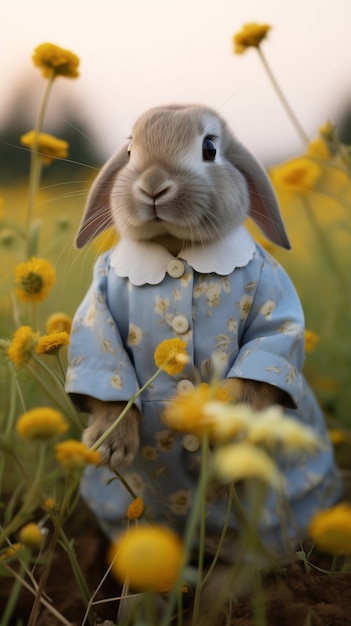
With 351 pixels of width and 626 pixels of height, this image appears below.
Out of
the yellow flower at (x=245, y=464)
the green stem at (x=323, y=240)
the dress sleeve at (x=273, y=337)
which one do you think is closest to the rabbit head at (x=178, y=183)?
the dress sleeve at (x=273, y=337)

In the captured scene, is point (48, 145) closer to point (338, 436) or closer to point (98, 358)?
point (98, 358)

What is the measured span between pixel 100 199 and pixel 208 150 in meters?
0.30

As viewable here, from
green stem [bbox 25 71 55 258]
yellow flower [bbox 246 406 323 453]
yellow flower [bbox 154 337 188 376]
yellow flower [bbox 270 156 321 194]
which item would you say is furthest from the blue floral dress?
yellow flower [bbox 246 406 323 453]

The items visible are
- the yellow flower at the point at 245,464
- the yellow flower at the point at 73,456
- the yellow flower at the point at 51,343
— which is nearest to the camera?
the yellow flower at the point at 245,464

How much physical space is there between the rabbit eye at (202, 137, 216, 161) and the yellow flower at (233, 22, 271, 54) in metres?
0.44

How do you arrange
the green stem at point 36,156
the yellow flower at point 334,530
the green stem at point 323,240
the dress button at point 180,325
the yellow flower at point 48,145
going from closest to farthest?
the yellow flower at point 334,530
the dress button at point 180,325
the green stem at point 36,156
the yellow flower at point 48,145
the green stem at point 323,240

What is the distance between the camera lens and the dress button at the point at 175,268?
163 cm

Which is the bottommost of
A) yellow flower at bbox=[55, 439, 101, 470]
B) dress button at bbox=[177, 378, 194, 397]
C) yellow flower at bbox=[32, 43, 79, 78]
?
yellow flower at bbox=[55, 439, 101, 470]

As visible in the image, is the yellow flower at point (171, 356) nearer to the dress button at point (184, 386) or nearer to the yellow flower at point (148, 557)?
the dress button at point (184, 386)

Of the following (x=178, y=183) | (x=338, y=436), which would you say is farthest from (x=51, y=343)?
(x=338, y=436)

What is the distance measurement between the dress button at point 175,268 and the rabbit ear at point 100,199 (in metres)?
0.21

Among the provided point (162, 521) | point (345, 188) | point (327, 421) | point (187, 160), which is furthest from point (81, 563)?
point (345, 188)

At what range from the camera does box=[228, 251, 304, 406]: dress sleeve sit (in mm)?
1569

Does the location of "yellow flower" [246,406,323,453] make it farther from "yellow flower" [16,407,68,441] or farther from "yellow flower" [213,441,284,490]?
"yellow flower" [16,407,68,441]
